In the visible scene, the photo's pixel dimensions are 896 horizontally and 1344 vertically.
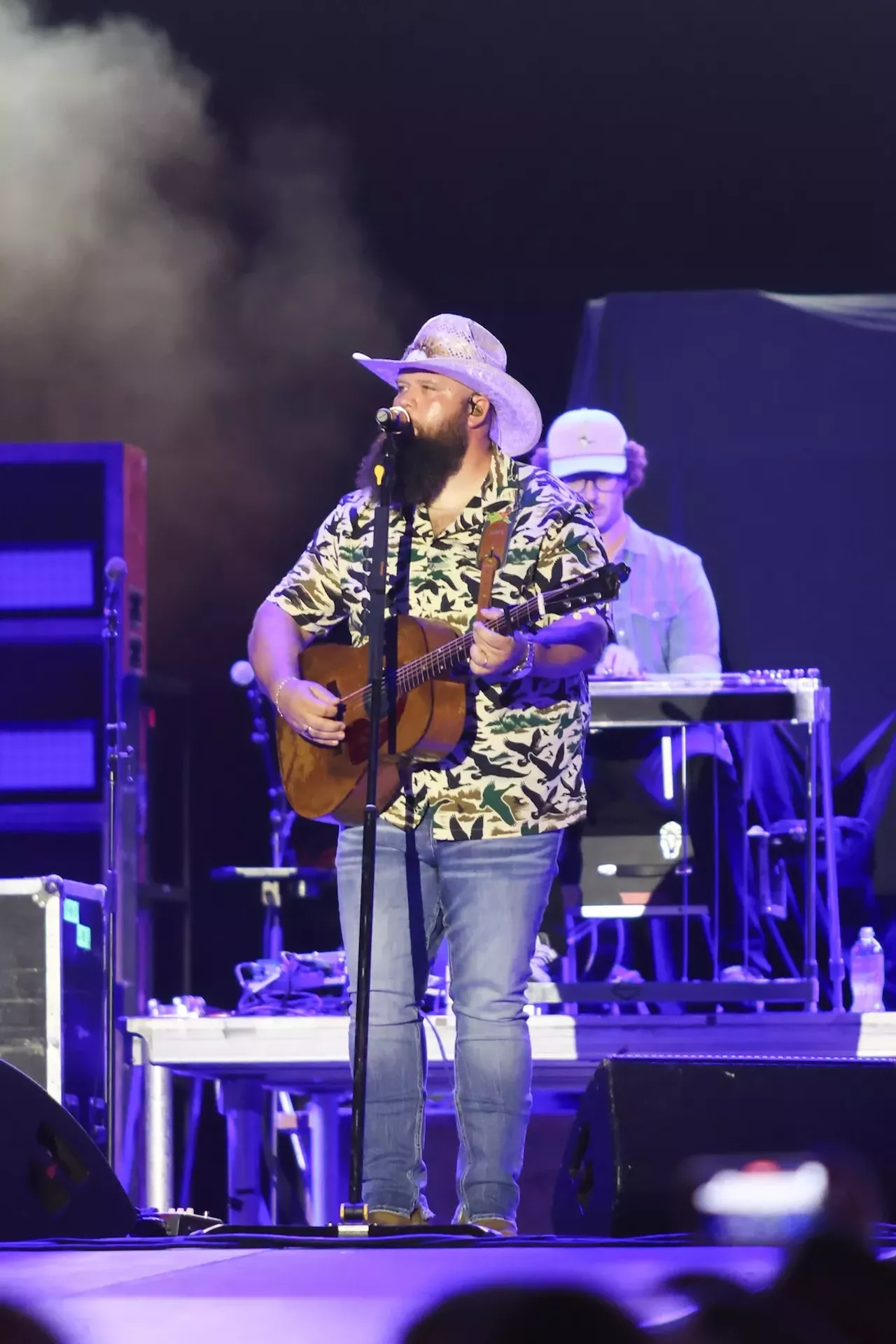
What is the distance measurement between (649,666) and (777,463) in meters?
1.05

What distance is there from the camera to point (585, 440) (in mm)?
6570

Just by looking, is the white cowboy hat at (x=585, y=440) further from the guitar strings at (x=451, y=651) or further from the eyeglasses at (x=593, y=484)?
the guitar strings at (x=451, y=651)

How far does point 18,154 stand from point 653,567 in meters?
2.82

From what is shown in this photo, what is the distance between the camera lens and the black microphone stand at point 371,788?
3.09 metres

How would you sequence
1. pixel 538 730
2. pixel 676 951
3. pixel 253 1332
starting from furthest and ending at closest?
pixel 676 951 < pixel 538 730 < pixel 253 1332

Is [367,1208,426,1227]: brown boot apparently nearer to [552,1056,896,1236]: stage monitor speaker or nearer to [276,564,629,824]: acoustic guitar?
[552,1056,896,1236]: stage monitor speaker

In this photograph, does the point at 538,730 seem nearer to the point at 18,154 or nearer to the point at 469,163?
the point at 469,163

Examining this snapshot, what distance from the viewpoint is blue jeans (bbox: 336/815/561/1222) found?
3344 millimetres

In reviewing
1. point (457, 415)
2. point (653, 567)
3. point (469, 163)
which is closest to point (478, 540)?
point (457, 415)

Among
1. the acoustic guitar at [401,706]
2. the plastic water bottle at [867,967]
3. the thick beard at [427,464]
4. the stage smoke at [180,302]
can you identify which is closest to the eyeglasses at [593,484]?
the stage smoke at [180,302]

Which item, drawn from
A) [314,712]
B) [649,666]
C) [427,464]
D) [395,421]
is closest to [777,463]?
[649,666]

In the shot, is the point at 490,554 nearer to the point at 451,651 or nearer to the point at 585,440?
the point at 451,651

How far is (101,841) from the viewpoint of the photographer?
6520mm

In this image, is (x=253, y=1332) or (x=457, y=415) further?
(x=457, y=415)
